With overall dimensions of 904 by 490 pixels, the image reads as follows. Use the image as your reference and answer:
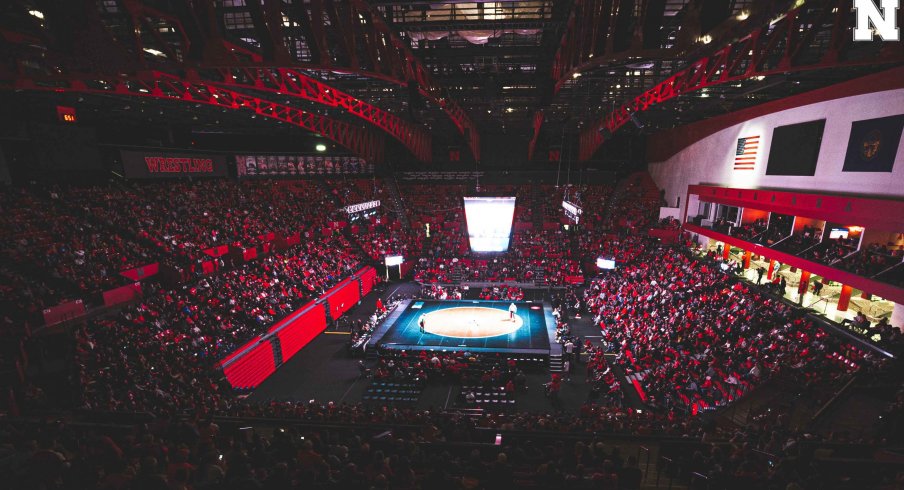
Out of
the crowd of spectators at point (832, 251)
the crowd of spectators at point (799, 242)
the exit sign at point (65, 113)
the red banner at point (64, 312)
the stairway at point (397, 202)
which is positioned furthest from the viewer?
the stairway at point (397, 202)

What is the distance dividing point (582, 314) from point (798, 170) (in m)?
12.9

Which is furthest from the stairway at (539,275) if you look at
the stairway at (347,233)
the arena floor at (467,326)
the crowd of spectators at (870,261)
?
the crowd of spectators at (870,261)

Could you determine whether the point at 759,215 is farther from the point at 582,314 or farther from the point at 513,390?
the point at 513,390

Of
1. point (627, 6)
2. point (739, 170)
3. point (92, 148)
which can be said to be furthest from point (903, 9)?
point (92, 148)

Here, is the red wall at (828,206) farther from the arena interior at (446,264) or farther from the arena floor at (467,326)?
the arena floor at (467,326)

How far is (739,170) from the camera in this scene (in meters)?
23.1

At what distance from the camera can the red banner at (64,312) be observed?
14641 millimetres

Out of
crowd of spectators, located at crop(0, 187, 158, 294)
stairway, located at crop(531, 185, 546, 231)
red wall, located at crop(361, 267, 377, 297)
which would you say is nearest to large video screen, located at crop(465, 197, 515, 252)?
stairway, located at crop(531, 185, 546, 231)

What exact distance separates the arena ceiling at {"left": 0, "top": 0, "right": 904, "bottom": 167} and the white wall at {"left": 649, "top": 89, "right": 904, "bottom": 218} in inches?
49.2

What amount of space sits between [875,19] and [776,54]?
10679 mm

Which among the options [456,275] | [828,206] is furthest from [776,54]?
[456,275]

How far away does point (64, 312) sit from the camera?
1516 centimetres

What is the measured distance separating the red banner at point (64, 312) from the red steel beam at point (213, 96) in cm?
761

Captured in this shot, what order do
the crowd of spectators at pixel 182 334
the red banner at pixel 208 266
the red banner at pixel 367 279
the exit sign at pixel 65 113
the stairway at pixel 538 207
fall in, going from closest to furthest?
the crowd of spectators at pixel 182 334, the red banner at pixel 208 266, the exit sign at pixel 65 113, the red banner at pixel 367 279, the stairway at pixel 538 207
